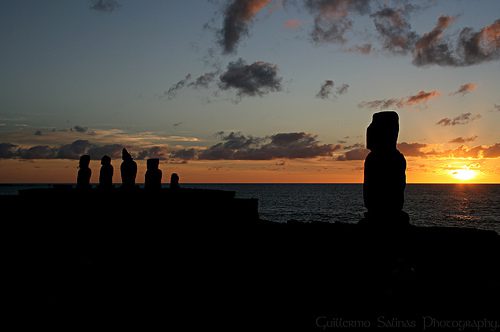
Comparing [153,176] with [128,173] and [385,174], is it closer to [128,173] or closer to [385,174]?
[128,173]

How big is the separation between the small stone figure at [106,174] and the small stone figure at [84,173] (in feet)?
4.54

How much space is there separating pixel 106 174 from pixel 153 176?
8.84 ft

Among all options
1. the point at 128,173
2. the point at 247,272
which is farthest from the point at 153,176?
the point at 247,272

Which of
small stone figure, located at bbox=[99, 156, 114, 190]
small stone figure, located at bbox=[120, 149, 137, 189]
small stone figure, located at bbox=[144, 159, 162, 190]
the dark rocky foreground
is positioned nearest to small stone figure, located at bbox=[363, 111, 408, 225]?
the dark rocky foreground

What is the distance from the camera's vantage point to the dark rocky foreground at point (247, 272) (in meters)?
9.95

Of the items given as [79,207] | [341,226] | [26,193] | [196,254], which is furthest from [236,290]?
[26,193]

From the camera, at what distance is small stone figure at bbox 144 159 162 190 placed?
2589cm

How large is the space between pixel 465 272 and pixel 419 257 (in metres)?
1.25

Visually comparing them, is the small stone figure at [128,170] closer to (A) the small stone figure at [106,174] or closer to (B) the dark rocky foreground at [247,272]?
(A) the small stone figure at [106,174]

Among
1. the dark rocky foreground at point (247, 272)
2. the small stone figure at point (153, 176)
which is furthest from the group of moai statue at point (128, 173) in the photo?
the dark rocky foreground at point (247, 272)

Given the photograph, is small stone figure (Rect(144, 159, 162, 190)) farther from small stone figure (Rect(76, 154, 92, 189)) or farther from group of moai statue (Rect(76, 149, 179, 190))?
small stone figure (Rect(76, 154, 92, 189))

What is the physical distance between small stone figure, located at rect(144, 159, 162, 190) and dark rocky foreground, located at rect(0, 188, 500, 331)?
291 inches

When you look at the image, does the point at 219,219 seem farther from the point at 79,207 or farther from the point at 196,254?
the point at 79,207

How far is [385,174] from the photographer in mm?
14617
